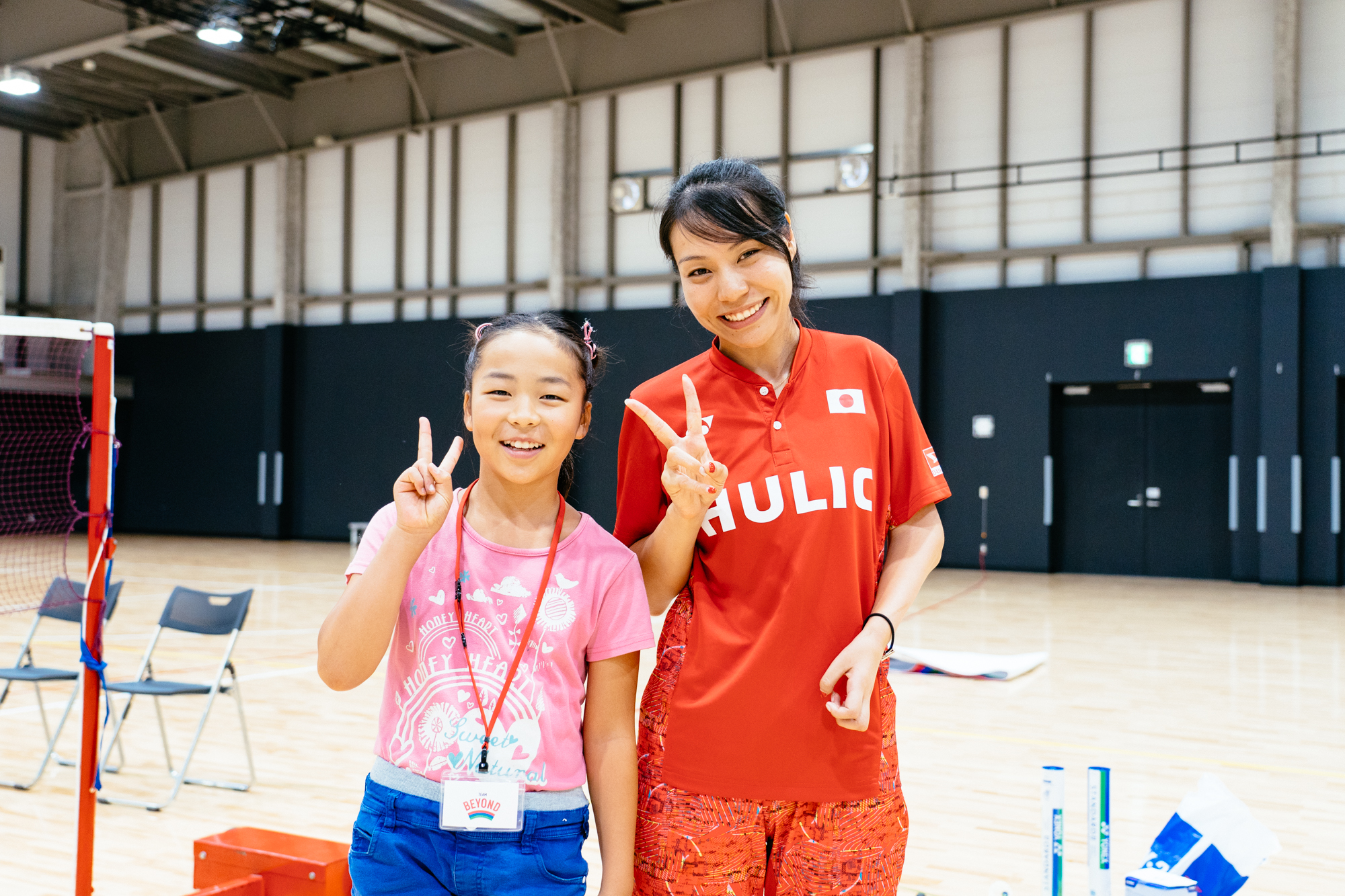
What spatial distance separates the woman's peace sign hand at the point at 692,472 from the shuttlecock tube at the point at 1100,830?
3.86 ft

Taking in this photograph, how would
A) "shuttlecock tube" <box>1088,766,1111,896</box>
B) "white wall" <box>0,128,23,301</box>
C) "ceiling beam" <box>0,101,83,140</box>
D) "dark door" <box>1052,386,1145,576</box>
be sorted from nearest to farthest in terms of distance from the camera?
"shuttlecock tube" <box>1088,766,1111,896</box>, "dark door" <box>1052,386,1145,576</box>, "ceiling beam" <box>0,101,83,140</box>, "white wall" <box>0,128,23,301</box>

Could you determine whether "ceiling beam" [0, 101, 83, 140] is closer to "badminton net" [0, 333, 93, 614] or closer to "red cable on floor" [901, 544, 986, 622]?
"badminton net" [0, 333, 93, 614]

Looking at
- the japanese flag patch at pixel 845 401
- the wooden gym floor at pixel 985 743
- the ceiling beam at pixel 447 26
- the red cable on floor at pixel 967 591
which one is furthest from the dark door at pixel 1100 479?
the japanese flag patch at pixel 845 401

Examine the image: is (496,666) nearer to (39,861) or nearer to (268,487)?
(39,861)

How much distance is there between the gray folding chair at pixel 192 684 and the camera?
14.5 ft

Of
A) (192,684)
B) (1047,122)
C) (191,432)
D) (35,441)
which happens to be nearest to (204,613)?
(192,684)

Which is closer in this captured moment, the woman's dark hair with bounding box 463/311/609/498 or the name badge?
the name badge

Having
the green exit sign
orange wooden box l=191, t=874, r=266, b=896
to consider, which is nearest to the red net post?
orange wooden box l=191, t=874, r=266, b=896

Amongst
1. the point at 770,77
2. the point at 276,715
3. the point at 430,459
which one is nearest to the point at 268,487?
the point at 770,77

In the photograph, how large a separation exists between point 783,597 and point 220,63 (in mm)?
17661

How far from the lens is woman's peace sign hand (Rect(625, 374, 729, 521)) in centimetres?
143

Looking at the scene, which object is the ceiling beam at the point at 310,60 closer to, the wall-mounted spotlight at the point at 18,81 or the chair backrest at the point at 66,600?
the wall-mounted spotlight at the point at 18,81

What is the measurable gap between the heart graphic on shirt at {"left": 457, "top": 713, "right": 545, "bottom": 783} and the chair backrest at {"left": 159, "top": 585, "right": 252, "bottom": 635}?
3.63 metres

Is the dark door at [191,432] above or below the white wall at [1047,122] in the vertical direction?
below
